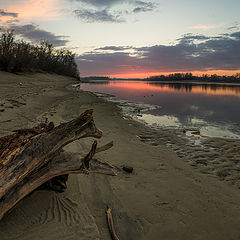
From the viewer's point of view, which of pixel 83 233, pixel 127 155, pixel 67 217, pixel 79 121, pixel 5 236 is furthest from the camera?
pixel 127 155

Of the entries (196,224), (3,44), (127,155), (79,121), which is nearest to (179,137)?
(127,155)

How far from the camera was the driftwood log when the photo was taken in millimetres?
2557

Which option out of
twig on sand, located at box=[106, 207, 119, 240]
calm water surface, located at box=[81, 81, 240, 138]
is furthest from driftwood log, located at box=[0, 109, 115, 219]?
calm water surface, located at box=[81, 81, 240, 138]

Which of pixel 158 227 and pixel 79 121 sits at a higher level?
pixel 79 121

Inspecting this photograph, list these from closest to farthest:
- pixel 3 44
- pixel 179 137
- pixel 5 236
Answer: pixel 5 236 → pixel 179 137 → pixel 3 44

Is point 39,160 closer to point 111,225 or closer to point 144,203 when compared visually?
point 111,225

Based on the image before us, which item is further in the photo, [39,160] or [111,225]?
[111,225]

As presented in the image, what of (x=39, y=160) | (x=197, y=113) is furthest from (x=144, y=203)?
(x=197, y=113)

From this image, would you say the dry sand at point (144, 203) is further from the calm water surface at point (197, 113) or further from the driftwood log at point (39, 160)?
the calm water surface at point (197, 113)

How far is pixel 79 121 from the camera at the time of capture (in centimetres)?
326

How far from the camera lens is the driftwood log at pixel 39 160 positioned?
101 inches

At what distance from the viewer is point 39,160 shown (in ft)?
9.17

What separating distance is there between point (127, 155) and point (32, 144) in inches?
146

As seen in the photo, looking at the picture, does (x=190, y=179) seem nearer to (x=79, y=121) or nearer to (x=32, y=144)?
(x=79, y=121)
